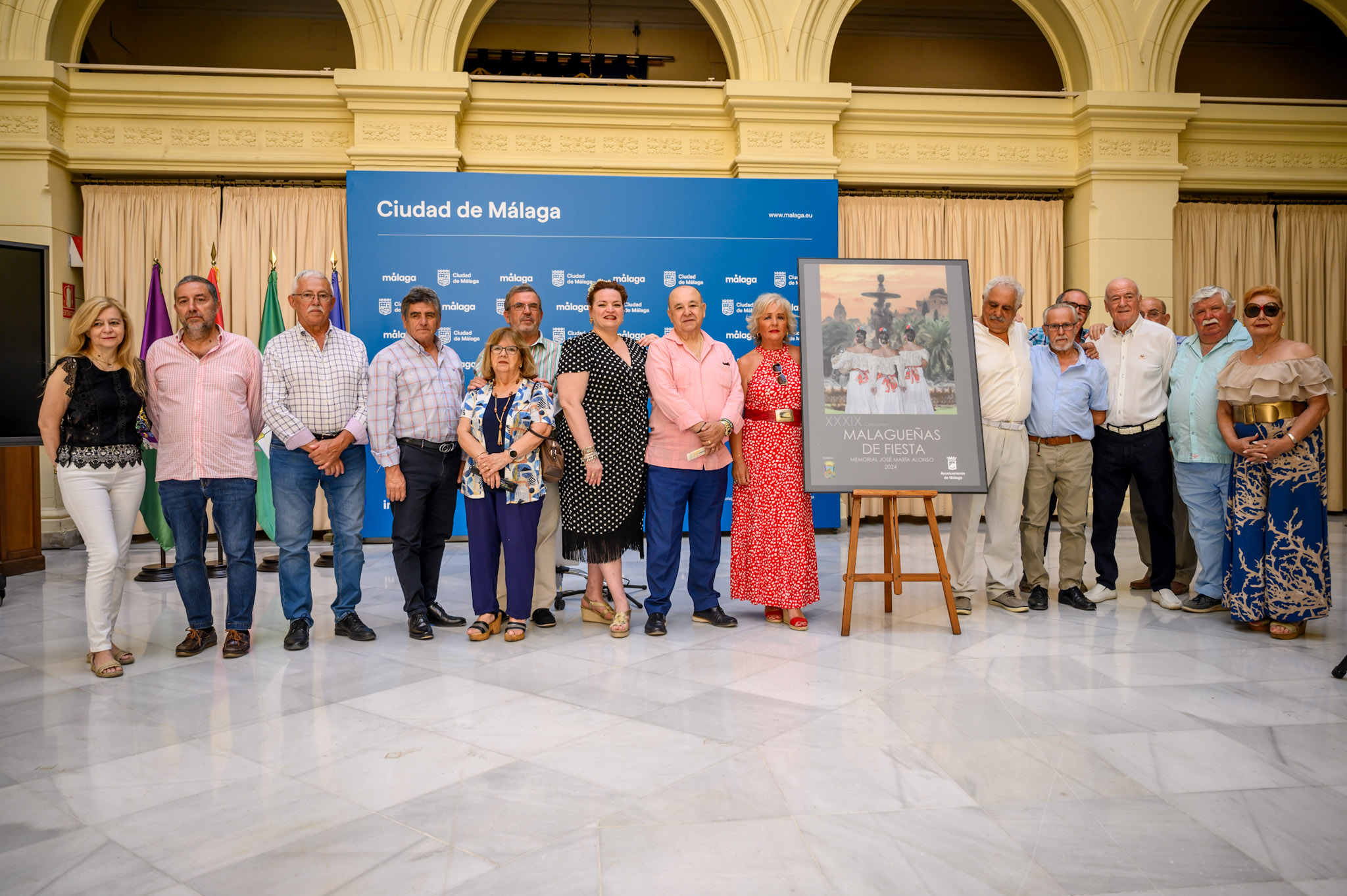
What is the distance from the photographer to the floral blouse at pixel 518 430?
370 cm

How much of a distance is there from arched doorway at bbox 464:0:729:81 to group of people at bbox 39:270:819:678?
508cm

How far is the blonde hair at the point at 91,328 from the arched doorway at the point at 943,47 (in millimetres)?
6866

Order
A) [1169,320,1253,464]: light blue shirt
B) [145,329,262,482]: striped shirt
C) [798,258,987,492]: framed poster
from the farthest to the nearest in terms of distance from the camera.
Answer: [1169,320,1253,464]: light blue shirt < [798,258,987,492]: framed poster < [145,329,262,482]: striped shirt

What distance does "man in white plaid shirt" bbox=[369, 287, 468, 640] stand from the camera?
3.74 m

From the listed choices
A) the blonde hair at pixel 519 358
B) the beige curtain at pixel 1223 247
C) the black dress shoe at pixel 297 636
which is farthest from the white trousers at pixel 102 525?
the beige curtain at pixel 1223 247

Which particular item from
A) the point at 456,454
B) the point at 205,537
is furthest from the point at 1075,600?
the point at 205,537

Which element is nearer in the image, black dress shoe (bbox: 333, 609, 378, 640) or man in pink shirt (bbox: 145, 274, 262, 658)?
man in pink shirt (bbox: 145, 274, 262, 658)

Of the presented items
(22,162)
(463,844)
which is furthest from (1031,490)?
(22,162)

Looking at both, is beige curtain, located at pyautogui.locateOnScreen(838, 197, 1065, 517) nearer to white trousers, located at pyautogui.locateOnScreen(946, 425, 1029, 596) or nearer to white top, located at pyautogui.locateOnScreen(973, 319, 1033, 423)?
white trousers, located at pyautogui.locateOnScreen(946, 425, 1029, 596)

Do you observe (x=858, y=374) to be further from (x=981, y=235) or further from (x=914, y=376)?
(x=981, y=235)

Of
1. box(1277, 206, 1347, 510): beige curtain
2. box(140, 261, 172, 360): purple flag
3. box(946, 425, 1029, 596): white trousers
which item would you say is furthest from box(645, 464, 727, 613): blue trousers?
box(1277, 206, 1347, 510): beige curtain

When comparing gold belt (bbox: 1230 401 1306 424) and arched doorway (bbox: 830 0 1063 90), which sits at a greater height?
arched doorway (bbox: 830 0 1063 90)

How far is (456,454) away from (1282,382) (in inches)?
145

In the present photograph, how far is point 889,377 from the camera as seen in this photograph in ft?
12.8
